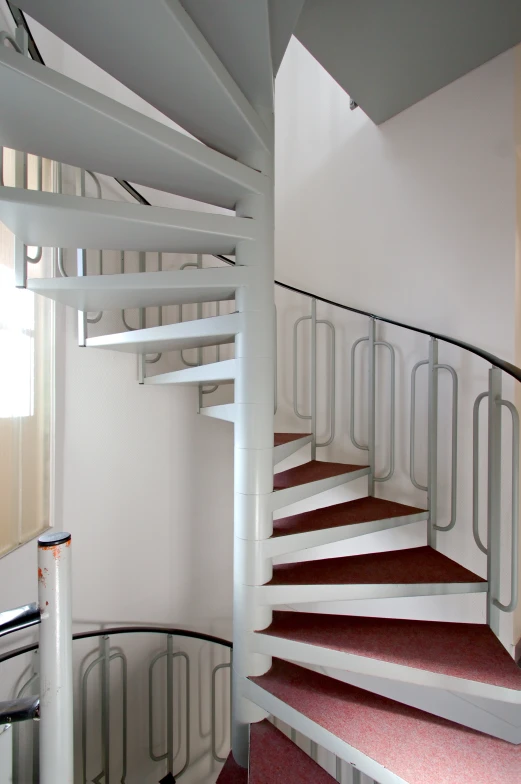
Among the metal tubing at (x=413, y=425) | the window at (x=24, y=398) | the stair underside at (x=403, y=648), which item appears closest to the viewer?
the stair underside at (x=403, y=648)

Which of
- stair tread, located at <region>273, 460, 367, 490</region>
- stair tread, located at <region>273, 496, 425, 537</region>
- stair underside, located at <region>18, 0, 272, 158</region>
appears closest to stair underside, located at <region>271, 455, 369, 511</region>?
stair tread, located at <region>273, 460, 367, 490</region>

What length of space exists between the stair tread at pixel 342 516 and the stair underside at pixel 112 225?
1197mm

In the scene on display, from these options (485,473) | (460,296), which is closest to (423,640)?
(485,473)

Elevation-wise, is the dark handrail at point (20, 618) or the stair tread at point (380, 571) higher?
the dark handrail at point (20, 618)

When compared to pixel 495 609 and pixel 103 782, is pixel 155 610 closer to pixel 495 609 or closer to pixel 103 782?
pixel 103 782

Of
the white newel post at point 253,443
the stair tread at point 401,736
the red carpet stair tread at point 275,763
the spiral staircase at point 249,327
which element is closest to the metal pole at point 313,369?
the spiral staircase at point 249,327

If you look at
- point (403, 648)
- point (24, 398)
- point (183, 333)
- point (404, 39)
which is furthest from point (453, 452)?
point (24, 398)

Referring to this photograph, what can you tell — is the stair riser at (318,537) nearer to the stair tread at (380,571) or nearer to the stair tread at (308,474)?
the stair tread at (380,571)

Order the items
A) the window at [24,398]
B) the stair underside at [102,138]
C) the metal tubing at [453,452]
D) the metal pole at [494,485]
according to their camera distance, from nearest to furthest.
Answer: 1. the stair underside at [102,138]
2. the metal pole at [494,485]
3. the window at [24,398]
4. the metal tubing at [453,452]

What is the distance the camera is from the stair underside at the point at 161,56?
0.96 meters

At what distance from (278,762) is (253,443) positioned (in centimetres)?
109

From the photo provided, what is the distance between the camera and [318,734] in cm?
128

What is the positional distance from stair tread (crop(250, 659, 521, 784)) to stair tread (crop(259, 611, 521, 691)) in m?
0.18

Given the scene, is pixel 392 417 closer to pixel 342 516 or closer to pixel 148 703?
pixel 342 516
